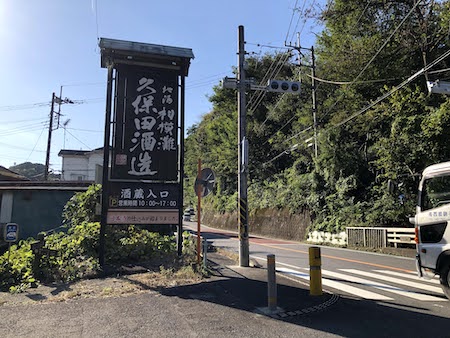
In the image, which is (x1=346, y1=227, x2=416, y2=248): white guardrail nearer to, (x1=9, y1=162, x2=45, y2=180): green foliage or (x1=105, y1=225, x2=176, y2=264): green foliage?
(x1=105, y1=225, x2=176, y2=264): green foliage

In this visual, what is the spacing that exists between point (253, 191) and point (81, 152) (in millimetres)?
36085

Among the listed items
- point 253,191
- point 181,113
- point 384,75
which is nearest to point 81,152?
point 253,191

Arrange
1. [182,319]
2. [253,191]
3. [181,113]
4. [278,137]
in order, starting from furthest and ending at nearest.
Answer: [253,191] → [278,137] → [181,113] → [182,319]

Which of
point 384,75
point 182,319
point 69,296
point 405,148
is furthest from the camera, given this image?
point 384,75

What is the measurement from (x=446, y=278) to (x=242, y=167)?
6365mm

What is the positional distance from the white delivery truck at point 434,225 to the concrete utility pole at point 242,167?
16.0 ft

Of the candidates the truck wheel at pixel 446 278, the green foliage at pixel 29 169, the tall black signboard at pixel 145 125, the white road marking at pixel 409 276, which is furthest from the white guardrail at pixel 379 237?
the green foliage at pixel 29 169

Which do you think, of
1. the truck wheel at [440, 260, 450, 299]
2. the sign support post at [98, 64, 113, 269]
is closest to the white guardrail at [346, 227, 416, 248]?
the truck wheel at [440, 260, 450, 299]

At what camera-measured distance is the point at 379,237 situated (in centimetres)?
1881

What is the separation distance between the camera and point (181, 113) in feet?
37.0

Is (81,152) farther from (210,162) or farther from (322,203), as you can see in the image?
(322,203)

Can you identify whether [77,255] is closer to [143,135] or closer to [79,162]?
[143,135]

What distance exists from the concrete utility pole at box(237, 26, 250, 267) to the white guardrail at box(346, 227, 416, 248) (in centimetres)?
849

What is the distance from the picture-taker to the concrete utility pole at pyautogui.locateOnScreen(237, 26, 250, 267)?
37.9 feet
